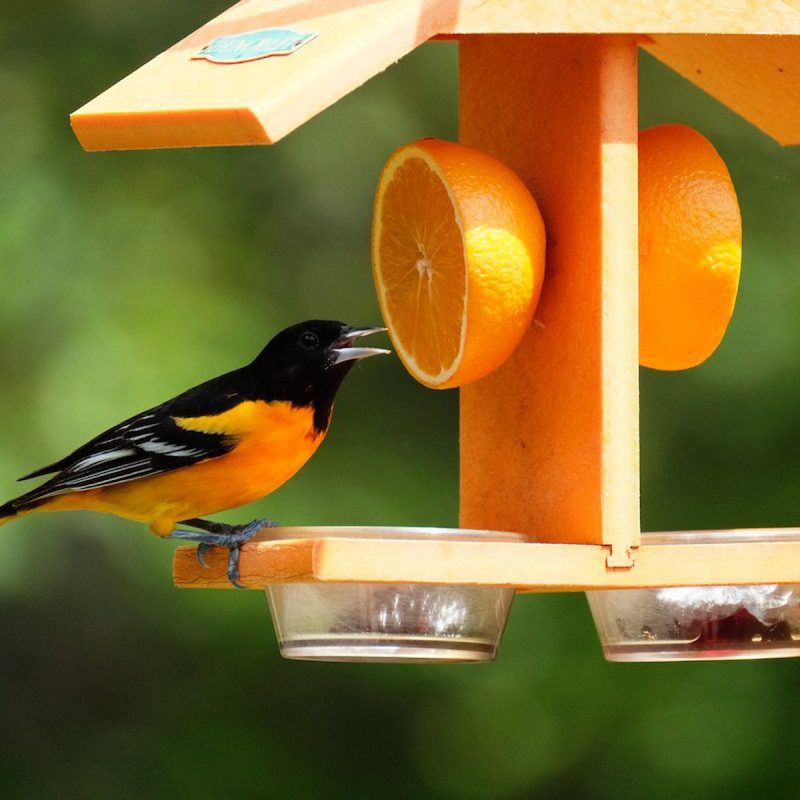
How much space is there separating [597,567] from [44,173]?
3.16m

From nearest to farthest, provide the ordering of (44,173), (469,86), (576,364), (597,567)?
(597,567) < (576,364) < (469,86) < (44,173)

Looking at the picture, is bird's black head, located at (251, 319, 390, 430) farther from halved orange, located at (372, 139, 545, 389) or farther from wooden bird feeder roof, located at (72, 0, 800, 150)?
wooden bird feeder roof, located at (72, 0, 800, 150)

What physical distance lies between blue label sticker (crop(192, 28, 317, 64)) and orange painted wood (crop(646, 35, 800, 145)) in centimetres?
92

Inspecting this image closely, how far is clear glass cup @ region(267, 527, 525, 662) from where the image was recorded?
11.2 ft

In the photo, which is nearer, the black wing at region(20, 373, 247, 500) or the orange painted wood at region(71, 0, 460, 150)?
the orange painted wood at region(71, 0, 460, 150)

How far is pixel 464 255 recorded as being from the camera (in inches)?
137

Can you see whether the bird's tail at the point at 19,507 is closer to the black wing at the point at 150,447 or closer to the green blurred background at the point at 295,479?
the black wing at the point at 150,447

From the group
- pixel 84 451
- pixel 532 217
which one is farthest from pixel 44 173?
pixel 532 217

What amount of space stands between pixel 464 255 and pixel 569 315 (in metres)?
0.25

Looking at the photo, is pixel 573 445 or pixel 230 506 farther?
pixel 230 506

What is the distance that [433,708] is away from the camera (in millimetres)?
6172

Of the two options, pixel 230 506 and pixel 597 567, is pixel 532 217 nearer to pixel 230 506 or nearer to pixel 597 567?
pixel 597 567

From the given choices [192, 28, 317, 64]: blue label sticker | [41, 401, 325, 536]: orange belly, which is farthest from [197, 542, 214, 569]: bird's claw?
[192, 28, 317, 64]: blue label sticker

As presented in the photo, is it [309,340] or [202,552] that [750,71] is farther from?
[202,552]
